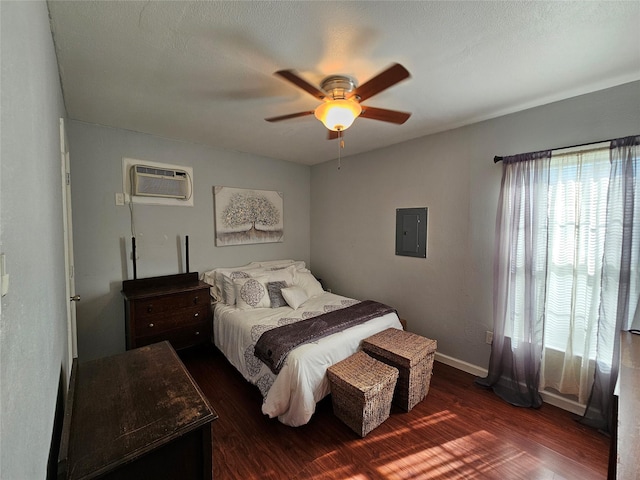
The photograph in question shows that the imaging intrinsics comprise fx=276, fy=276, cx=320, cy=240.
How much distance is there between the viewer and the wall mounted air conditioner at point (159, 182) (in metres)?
2.79

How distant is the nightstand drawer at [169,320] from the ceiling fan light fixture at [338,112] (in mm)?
2281

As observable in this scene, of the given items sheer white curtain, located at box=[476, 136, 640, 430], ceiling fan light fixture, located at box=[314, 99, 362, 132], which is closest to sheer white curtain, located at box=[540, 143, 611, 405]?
sheer white curtain, located at box=[476, 136, 640, 430]

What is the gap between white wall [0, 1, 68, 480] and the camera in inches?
19.1

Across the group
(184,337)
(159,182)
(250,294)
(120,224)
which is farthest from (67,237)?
(250,294)

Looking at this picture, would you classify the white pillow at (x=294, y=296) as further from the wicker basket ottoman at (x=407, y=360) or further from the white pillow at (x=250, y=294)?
the wicker basket ottoman at (x=407, y=360)

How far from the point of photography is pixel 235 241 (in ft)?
11.6

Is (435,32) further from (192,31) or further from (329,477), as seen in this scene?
(329,477)

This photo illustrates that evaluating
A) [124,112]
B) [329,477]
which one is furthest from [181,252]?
[329,477]

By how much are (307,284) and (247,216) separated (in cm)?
119

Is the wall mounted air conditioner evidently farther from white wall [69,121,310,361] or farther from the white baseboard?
the white baseboard

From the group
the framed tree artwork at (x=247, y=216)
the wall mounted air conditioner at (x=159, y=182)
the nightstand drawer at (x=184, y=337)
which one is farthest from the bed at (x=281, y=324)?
the wall mounted air conditioner at (x=159, y=182)

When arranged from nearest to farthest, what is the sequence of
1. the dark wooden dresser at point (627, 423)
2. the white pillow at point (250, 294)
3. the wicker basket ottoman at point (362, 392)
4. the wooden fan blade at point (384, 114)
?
the dark wooden dresser at point (627, 423) → the wooden fan blade at point (384, 114) → the wicker basket ottoman at point (362, 392) → the white pillow at point (250, 294)

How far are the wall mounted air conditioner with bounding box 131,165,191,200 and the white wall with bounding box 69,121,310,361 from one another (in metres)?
0.12

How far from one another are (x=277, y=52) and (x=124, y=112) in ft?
5.38
